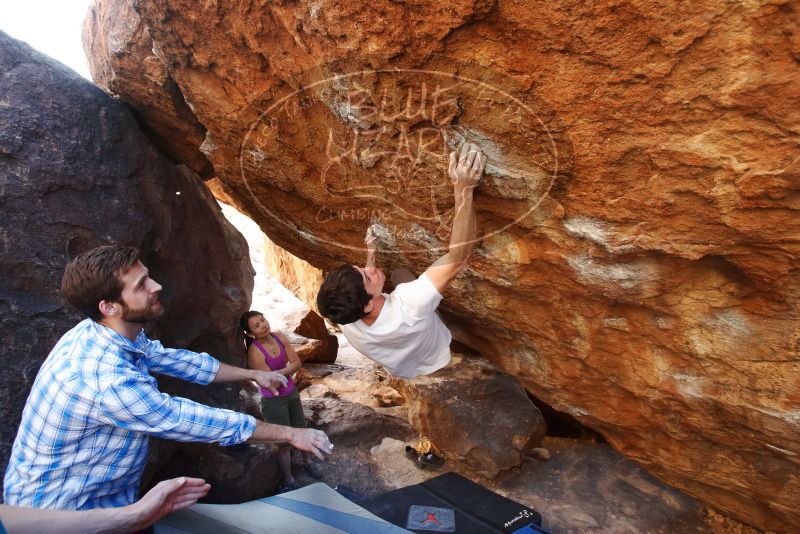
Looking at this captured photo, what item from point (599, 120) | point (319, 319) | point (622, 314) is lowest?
point (319, 319)

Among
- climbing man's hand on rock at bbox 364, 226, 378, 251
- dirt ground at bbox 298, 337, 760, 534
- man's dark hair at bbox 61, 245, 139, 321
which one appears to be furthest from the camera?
dirt ground at bbox 298, 337, 760, 534

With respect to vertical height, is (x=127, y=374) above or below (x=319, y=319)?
above

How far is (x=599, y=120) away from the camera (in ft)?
6.58

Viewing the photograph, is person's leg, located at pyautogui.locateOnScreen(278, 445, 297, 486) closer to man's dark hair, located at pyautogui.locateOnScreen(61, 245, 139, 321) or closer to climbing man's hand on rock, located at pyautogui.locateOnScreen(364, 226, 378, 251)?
climbing man's hand on rock, located at pyautogui.locateOnScreen(364, 226, 378, 251)

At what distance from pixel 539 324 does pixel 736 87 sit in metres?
1.74

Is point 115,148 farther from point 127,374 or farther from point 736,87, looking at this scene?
point 736,87

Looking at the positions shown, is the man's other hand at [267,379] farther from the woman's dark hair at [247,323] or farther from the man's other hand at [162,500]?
the woman's dark hair at [247,323]

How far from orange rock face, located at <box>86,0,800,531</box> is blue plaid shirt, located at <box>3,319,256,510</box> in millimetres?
1434

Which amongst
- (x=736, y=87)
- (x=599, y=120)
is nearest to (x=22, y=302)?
(x=599, y=120)

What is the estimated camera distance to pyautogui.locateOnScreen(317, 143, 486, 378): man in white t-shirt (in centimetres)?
242

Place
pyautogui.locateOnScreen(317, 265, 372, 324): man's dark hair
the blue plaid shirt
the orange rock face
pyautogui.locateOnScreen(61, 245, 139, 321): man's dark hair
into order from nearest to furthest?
the orange rock face → the blue plaid shirt → pyautogui.locateOnScreen(61, 245, 139, 321): man's dark hair → pyautogui.locateOnScreen(317, 265, 372, 324): man's dark hair

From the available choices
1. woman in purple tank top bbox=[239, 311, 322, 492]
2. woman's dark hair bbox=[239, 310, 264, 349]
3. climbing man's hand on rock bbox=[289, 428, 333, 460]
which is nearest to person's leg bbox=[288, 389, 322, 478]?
woman in purple tank top bbox=[239, 311, 322, 492]

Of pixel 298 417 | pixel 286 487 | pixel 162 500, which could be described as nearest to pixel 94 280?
pixel 162 500

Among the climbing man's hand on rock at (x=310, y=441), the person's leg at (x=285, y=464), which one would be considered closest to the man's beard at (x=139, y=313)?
the climbing man's hand on rock at (x=310, y=441)
